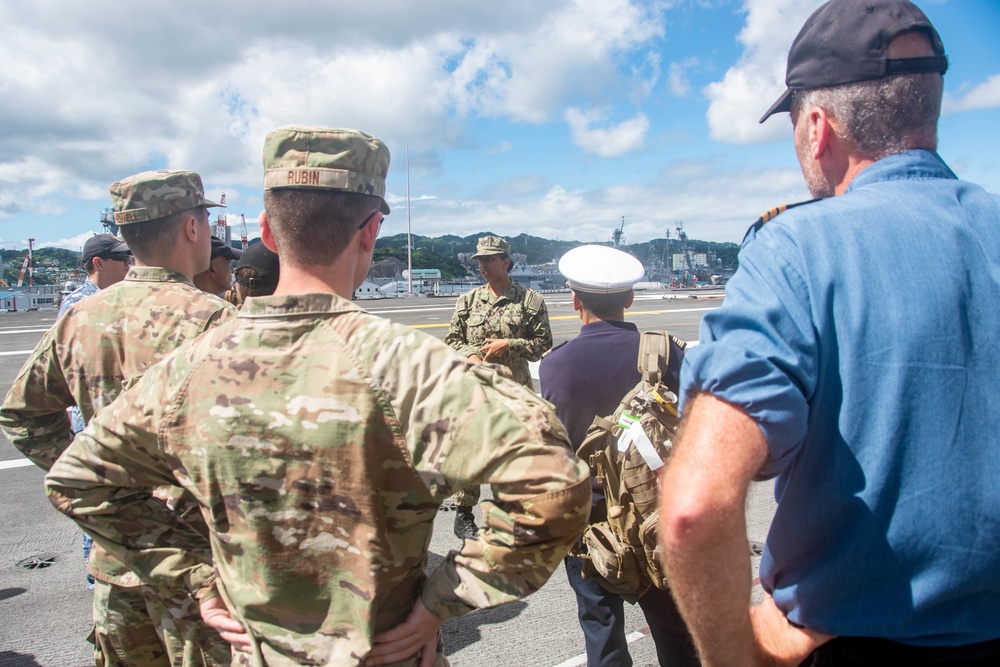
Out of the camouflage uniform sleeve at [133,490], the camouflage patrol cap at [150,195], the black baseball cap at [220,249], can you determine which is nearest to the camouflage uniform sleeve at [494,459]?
the camouflage uniform sleeve at [133,490]

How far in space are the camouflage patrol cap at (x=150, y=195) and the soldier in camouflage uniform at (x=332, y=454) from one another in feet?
4.21

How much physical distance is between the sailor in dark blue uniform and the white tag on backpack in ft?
1.54

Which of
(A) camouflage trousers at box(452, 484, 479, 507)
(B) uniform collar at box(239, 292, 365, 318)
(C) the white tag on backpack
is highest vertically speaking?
(B) uniform collar at box(239, 292, 365, 318)

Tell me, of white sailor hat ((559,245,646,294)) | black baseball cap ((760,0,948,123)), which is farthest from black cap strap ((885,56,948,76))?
white sailor hat ((559,245,646,294))

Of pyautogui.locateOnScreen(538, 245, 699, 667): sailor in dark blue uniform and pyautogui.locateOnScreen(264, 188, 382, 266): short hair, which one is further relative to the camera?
pyautogui.locateOnScreen(538, 245, 699, 667): sailor in dark blue uniform

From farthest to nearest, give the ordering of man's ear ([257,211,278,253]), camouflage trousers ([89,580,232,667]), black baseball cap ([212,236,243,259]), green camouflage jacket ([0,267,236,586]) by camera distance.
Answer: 1. black baseball cap ([212,236,243,259])
2. green camouflage jacket ([0,267,236,586])
3. camouflage trousers ([89,580,232,667])
4. man's ear ([257,211,278,253])

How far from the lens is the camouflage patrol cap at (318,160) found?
1.57 metres

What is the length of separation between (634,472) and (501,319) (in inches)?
146

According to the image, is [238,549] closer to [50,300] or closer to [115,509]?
[115,509]

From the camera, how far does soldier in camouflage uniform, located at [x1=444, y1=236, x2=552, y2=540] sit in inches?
235

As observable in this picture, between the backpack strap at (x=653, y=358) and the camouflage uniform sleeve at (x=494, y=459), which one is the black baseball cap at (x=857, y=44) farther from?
the backpack strap at (x=653, y=358)

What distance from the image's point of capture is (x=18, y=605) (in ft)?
13.4

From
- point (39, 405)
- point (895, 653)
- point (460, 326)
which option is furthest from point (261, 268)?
point (460, 326)

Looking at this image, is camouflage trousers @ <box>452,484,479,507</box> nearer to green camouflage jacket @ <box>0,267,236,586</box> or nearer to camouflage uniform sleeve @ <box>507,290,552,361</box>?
camouflage uniform sleeve @ <box>507,290,552,361</box>
